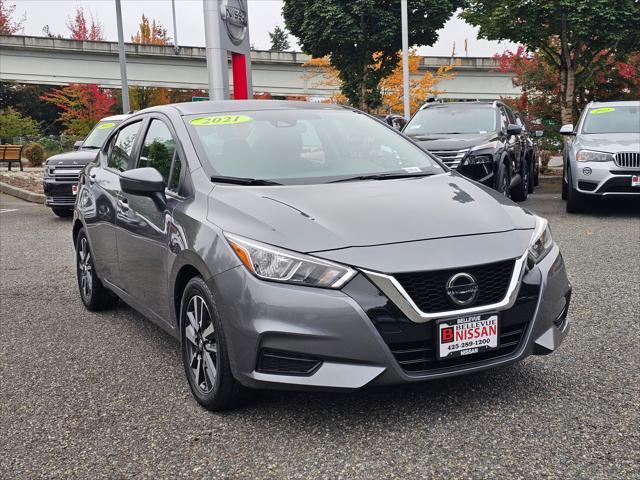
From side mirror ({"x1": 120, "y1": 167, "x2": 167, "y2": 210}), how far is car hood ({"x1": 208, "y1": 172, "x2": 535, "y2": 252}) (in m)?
0.43

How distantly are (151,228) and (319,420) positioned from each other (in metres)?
1.57

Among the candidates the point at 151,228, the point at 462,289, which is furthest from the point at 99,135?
the point at 462,289

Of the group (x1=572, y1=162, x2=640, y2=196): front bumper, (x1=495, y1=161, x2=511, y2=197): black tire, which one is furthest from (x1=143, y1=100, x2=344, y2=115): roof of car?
(x1=572, y1=162, x2=640, y2=196): front bumper

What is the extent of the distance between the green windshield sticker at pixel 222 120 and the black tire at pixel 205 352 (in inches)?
47.5

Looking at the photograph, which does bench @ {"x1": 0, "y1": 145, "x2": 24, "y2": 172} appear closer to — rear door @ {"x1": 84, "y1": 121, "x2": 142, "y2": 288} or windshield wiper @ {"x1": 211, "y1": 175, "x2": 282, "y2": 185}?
rear door @ {"x1": 84, "y1": 121, "x2": 142, "y2": 288}

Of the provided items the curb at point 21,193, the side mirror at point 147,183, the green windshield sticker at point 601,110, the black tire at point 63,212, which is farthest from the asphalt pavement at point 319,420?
the curb at point 21,193

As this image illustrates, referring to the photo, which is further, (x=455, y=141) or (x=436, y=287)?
(x=455, y=141)

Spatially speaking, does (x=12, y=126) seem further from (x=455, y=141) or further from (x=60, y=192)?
(x=455, y=141)

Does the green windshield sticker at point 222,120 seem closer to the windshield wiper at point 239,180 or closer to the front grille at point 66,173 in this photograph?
the windshield wiper at point 239,180

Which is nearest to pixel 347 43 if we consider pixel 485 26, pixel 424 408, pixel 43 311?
pixel 485 26

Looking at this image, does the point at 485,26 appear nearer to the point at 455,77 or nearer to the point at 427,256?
the point at 427,256

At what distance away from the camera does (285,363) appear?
10.5 feet

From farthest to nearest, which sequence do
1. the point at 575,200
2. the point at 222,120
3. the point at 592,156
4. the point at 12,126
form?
1. the point at 12,126
2. the point at 575,200
3. the point at 592,156
4. the point at 222,120

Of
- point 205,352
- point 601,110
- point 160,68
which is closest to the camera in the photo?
point 205,352
